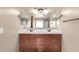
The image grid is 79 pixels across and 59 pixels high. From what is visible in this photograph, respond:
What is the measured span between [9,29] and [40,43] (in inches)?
15.2

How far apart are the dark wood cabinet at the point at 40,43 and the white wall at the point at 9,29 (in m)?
0.08

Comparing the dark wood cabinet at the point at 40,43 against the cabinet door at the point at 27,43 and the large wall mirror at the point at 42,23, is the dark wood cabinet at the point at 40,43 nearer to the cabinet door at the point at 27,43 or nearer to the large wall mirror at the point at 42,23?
the cabinet door at the point at 27,43

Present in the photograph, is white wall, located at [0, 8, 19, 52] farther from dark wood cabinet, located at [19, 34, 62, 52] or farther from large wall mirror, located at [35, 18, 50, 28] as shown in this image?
large wall mirror, located at [35, 18, 50, 28]

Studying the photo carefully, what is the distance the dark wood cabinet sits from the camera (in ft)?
4.46

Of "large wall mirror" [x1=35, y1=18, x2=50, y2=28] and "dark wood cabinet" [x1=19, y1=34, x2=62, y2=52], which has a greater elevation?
"large wall mirror" [x1=35, y1=18, x2=50, y2=28]

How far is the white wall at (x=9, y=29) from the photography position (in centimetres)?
134

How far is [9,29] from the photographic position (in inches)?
52.8

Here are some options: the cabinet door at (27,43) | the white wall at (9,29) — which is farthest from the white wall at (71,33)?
the white wall at (9,29)

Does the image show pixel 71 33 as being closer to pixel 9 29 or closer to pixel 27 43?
pixel 27 43

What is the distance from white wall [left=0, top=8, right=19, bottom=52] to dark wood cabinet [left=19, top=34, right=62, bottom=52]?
0.08 metres

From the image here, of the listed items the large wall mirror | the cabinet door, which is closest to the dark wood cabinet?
the cabinet door

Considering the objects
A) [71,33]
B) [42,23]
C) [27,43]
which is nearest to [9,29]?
[27,43]
